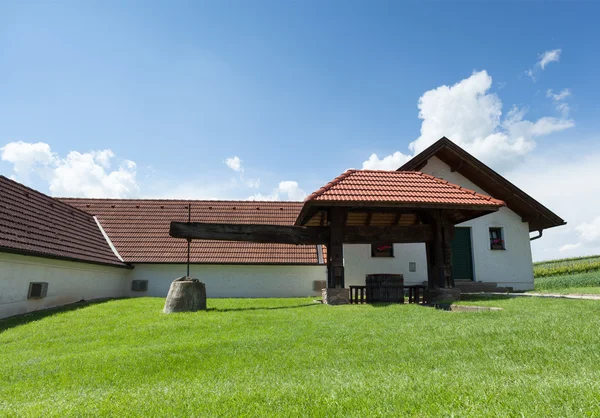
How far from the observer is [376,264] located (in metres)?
16.6

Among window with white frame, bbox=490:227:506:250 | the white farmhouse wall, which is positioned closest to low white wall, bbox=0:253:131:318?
the white farmhouse wall

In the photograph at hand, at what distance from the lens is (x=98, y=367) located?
5.43m

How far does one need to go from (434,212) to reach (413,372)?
8.34m

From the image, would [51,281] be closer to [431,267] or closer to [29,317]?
[29,317]

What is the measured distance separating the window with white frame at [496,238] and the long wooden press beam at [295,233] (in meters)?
7.19

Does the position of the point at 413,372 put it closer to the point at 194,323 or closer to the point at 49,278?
the point at 194,323

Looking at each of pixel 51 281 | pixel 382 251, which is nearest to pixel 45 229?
pixel 51 281

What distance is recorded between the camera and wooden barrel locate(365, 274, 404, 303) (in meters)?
11.4

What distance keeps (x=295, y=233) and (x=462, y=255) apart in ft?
30.7

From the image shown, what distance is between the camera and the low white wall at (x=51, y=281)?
10.8 metres

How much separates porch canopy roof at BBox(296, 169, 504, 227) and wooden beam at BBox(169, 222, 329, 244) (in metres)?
0.57

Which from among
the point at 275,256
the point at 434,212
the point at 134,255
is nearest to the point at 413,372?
the point at 434,212

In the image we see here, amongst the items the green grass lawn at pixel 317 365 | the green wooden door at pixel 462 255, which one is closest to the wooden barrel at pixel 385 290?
the green grass lawn at pixel 317 365

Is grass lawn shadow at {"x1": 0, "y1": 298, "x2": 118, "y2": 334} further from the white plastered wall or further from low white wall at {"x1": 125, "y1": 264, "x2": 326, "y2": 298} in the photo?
the white plastered wall
